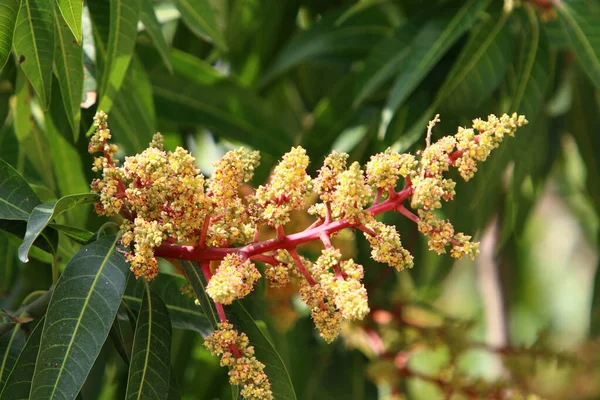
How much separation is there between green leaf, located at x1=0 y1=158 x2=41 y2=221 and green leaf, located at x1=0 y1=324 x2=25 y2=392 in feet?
0.64

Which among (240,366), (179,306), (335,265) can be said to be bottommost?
(240,366)

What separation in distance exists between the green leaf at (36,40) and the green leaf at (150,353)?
1.23ft

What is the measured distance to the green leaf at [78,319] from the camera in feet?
3.77

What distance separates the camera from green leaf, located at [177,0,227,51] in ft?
6.26

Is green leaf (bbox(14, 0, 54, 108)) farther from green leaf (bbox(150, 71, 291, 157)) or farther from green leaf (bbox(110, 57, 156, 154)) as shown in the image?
green leaf (bbox(150, 71, 291, 157))

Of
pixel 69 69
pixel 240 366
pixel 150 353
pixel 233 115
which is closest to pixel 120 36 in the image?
pixel 69 69

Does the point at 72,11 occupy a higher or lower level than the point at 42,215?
higher

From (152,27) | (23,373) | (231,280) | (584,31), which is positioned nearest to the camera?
(231,280)

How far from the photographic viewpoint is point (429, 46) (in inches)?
81.5

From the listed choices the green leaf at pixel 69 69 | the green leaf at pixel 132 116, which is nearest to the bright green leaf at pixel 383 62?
the green leaf at pixel 132 116

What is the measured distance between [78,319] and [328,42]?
149cm

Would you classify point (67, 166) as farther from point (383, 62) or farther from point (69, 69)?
point (383, 62)

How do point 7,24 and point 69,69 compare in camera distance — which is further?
point 69,69

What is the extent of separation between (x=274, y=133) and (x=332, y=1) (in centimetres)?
56
